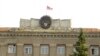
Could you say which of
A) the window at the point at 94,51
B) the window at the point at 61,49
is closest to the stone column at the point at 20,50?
the window at the point at 61,49

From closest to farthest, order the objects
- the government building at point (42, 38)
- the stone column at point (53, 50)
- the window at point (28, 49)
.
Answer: the government building at point (42, 38) → the stone column at point (53, 50) → the window at point (28, 49)

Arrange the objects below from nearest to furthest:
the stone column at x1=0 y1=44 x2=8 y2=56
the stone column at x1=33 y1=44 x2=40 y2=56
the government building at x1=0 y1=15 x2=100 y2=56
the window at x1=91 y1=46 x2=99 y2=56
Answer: the stone column at x1=0 y1=44 x2=8 y2=56, the government building at x1=0 y1=15 x2=100 y2=56, the stone column at x1=33 y1=44 x2=40 y2=56, the window at x1=91 y1=46 x2=99 y2=56

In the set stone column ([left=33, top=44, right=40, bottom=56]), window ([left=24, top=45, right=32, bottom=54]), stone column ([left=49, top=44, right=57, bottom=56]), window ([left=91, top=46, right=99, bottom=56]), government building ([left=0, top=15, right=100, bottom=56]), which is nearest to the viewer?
government building ([left=0, top=15, right=100, bottom=56])

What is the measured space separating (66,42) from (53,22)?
3132 millimetres

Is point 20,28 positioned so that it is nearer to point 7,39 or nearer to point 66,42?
point 7,39

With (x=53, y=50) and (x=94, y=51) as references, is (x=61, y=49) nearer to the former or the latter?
(x=53, y=50)

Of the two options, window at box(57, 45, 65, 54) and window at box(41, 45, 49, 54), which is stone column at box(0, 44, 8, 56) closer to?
window at box(41, 45, 49, 54)

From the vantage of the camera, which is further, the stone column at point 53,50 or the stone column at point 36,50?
the stone column at point 53,50

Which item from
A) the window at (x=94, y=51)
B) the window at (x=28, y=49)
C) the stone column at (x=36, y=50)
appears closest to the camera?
the stone column at (x=36, y=50)

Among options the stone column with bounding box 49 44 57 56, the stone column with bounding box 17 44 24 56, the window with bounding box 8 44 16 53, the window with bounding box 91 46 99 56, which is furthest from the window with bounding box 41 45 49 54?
the window with bounding box 91 46 99 56

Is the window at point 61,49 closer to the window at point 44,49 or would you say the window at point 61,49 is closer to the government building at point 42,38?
the government building at point 42,38

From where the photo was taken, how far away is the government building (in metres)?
58.6

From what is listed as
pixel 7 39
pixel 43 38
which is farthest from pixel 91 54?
pixel 7 39

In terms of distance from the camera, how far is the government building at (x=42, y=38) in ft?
192
